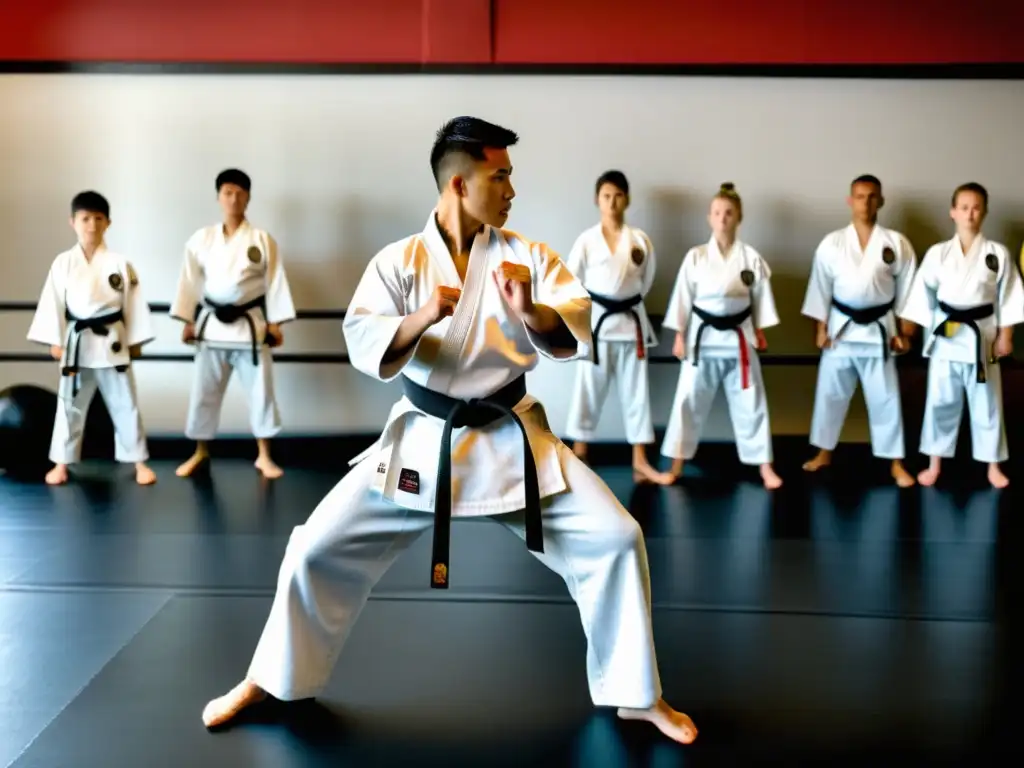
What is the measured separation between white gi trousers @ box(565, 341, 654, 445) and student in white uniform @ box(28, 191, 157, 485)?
2102 mm

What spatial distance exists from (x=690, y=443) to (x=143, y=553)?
2523 millimetres

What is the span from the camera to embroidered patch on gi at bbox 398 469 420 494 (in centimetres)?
214

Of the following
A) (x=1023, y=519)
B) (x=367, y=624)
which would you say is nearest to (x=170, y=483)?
(x=367, y=624)

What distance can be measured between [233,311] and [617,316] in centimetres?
191

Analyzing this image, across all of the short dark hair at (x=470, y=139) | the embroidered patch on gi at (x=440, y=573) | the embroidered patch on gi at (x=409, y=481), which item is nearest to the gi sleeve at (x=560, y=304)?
the short dark hair at (x=470, y=139)

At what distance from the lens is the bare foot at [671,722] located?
2.15 metres

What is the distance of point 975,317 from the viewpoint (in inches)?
181

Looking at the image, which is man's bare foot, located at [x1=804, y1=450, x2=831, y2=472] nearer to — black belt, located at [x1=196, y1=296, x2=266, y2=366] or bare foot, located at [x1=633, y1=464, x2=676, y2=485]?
bare foot, located at [x1=633, y1=464, x2=676, y2=485]

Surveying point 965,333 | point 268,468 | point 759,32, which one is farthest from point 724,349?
point 268,468

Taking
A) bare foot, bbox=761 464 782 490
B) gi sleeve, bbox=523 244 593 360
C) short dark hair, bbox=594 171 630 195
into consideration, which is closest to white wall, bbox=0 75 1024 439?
short dark hair, bbox=594 171 630 195

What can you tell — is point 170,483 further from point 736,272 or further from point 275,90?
point 736,272

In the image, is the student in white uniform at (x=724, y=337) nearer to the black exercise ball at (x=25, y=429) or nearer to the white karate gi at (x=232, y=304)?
Answer: the white karate gi at (x=232, y=304)

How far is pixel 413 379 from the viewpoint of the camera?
216 cm

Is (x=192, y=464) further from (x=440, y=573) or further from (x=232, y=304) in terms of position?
(x=440, y=573)
